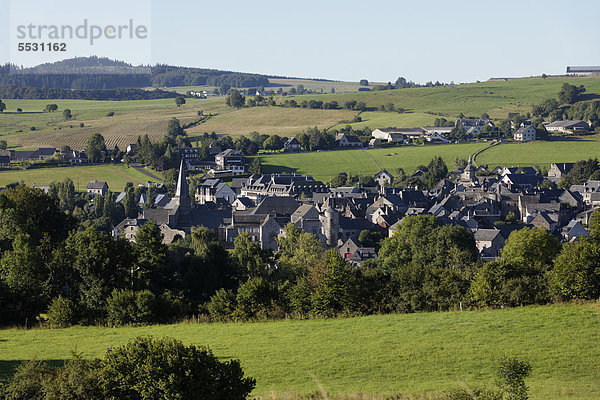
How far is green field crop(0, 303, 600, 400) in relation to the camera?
79.0 feet

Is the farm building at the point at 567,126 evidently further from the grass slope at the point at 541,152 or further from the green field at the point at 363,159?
the green field at the point at 363,159

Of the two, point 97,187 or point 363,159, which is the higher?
point 363,159

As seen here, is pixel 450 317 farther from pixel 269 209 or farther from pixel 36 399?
pixel 269 209

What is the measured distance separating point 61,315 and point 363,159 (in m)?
106

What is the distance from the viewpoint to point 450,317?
3288 cm

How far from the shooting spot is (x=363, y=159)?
138 m

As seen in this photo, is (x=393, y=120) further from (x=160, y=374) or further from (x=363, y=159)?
(x=160, y=374)

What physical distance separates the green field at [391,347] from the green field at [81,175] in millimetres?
86208

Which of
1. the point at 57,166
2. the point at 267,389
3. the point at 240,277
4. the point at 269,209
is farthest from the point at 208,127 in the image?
the point at 267,389

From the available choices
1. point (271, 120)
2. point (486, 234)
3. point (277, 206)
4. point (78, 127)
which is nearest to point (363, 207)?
point (277, 206)

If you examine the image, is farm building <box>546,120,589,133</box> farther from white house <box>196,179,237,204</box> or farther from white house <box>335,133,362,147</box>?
white house <box>196,179,237,204</box>

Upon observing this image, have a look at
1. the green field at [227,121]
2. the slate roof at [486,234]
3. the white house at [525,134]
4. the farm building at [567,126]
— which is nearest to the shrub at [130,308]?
the slate roof at [486,234]

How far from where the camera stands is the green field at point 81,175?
11650 cm

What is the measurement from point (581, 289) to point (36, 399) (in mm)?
23784
